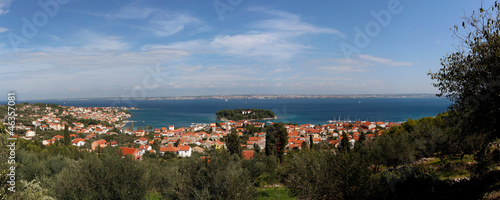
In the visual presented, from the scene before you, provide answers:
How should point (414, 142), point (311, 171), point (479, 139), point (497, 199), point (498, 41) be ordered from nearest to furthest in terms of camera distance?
point (498, 41) < point (497, 199) < point (311, 171) < point (479, 139) < point (414, 142)

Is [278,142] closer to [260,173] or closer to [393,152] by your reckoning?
[260,173]

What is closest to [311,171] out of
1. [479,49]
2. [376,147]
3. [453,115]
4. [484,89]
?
[453,115]

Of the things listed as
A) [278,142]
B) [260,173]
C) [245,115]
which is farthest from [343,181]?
[245,115]

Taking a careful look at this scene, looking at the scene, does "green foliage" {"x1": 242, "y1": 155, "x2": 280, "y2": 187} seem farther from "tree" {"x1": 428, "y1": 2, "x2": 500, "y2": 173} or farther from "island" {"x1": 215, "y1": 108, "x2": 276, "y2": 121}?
"island" {"x1": 215, "y1": 108, "x2": 276, "y2": 121}

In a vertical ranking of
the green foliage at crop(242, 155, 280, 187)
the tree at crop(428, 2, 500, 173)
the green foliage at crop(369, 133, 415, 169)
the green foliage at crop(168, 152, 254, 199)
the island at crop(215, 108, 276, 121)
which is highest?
the tree at crop(428, 2, 500, 173)

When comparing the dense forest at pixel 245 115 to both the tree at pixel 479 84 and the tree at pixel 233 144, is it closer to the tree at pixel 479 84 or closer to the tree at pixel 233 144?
the tree at pixel 233 144

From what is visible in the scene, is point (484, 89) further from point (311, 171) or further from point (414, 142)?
point (414, 142)

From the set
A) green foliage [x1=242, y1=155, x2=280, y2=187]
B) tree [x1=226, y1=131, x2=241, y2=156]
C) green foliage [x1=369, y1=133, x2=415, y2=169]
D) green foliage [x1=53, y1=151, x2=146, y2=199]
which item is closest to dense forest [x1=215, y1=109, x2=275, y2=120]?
tree [x1=226, y1=131, x2=241, y2=156]

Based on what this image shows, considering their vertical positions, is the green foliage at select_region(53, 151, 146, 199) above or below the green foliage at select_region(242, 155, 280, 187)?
above

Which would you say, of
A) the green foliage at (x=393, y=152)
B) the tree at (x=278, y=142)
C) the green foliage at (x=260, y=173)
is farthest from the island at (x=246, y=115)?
the green foliage at (x=393, y=152)

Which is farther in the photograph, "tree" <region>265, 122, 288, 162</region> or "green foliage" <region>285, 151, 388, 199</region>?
"tree" <region>265, 122, 288, 162</region>

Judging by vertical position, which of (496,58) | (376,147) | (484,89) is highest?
(496,58)
